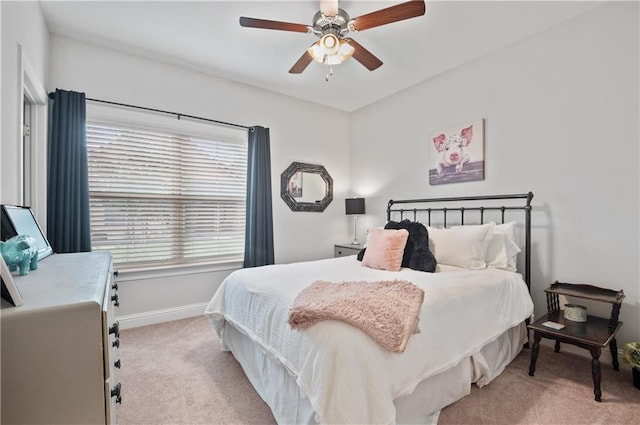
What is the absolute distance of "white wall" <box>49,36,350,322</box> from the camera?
285cm

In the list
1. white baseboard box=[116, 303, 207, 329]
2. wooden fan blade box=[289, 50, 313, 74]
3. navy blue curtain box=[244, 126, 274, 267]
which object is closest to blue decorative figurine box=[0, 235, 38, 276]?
wooden fan blade box=[289, 50, 313, 74]

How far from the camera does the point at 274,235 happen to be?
3.91 meters

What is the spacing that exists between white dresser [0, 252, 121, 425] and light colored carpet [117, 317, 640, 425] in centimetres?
125

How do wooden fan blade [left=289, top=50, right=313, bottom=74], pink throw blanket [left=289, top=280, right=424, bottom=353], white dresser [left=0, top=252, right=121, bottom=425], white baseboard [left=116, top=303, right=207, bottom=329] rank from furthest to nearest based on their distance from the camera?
Answer: white baseboard [left=116, top=303, right=207, bottom=329], wooden fan blade [left=289, top=50, right=313, bottom=74], pink throw blanket [left=289, top=280, right=424, bottom=353], white dresser [left=0, top=252, right=121, bottom=425]

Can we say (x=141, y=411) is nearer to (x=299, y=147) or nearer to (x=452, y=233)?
(x=452, y=233)

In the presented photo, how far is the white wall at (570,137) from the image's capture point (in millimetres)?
2232

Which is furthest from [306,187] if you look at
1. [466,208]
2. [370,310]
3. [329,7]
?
[370,310]

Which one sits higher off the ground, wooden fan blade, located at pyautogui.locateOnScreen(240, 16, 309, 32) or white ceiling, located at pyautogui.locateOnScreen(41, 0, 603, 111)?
white ceiling, located at pyautogui.locateOnScreen(41, 0, 603, 111)

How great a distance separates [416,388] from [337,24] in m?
2.29

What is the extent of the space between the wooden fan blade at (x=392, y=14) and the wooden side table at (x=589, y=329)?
2.21m

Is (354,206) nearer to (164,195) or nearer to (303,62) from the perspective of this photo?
(303,62)

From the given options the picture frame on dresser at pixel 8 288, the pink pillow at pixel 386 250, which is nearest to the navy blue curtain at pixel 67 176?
the picture frame on dresser at pixel 8 288

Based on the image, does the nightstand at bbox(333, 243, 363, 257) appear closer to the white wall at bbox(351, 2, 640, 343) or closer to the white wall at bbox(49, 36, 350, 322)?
the white wall at bbox(49, 36, 350, 322)

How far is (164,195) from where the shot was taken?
3.23 metres
